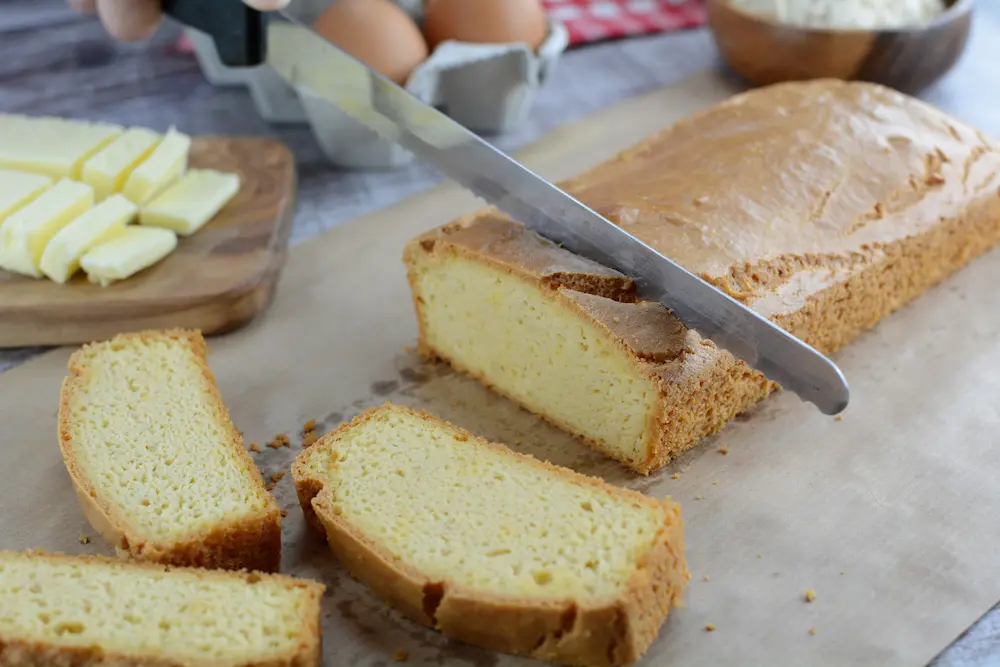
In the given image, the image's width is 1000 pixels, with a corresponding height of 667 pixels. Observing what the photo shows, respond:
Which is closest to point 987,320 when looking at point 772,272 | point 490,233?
point 772,272

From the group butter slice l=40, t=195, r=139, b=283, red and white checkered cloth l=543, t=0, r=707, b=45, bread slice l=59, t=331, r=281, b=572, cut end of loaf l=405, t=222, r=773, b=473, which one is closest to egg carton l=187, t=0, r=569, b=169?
butter slice l=40, t=195, r=139, b=283

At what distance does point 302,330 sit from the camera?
361 cm

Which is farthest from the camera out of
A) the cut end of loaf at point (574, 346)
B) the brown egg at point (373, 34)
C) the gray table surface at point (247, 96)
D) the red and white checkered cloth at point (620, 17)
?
the red and white checkered cloth at point (620, 17)

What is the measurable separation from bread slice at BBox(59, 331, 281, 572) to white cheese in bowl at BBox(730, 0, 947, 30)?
304 centimetres

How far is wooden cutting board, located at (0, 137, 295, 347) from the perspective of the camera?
344cm

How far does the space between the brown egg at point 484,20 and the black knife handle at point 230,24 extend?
3.25 ft

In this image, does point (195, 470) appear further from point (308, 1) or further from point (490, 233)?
point (308, 1)

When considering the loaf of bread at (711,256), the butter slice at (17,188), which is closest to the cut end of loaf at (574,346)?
the loaf of bread at (711,256)

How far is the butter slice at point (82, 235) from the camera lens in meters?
3.46

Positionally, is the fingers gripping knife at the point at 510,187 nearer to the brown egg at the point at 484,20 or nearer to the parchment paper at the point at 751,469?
the parchment paper at the point at 751,469

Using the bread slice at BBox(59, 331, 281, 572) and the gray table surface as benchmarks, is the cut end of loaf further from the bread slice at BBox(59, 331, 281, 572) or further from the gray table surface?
the gray table surface

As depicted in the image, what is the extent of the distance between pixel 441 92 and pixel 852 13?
1.88m

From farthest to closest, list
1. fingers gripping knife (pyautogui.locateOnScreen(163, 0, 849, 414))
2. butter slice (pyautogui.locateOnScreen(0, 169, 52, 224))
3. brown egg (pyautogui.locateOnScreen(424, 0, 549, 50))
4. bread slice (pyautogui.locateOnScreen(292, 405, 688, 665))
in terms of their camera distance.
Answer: brown egg (pyautogui.locateOnScreen(424, 0, 549, 50)) → butter slice (pyautogui.locateOnScreen(0, 169, 52, 224)) → fingers gripping knife (pyautogui.locateOnScreen(163, 0, 849, 414)) → bread slice (pyautogui.locateOnScreen(292, 405, 688, 665))

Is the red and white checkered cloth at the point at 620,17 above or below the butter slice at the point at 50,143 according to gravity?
above
